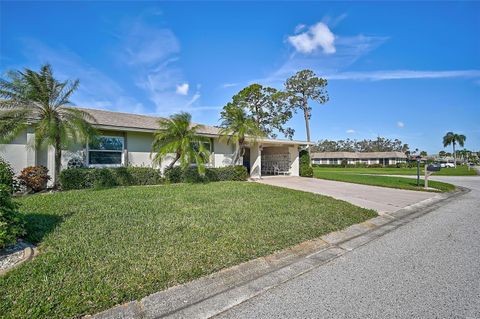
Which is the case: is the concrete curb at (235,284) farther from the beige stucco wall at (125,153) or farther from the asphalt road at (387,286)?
the beige stucco wall at (125,153)

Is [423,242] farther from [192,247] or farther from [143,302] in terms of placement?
[143,302]

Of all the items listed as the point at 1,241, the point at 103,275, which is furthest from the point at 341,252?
the point at 1,241

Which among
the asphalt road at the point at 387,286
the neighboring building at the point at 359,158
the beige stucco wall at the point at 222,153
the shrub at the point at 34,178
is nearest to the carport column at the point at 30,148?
the shrub at the point at 34,178

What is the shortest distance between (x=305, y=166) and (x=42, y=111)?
16771mm

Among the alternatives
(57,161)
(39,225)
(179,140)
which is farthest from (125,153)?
(39,225)

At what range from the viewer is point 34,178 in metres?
8.70

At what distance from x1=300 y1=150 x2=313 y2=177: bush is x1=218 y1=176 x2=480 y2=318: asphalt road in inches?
566

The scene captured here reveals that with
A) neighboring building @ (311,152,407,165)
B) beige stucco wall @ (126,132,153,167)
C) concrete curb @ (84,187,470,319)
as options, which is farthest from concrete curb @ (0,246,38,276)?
neighboring building @ (311,152,407,165)

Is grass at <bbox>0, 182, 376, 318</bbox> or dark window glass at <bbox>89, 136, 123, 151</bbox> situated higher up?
dark window glass at <bbox>89, 136, 123, 151</bbox>

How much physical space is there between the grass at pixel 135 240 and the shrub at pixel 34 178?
6.83 ft

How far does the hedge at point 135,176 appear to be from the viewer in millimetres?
9453

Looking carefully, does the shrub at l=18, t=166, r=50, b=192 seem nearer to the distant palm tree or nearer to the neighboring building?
the distant palm tree

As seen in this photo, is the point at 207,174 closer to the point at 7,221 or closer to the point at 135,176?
the point at 135,176

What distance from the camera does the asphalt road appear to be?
2.47 meters
